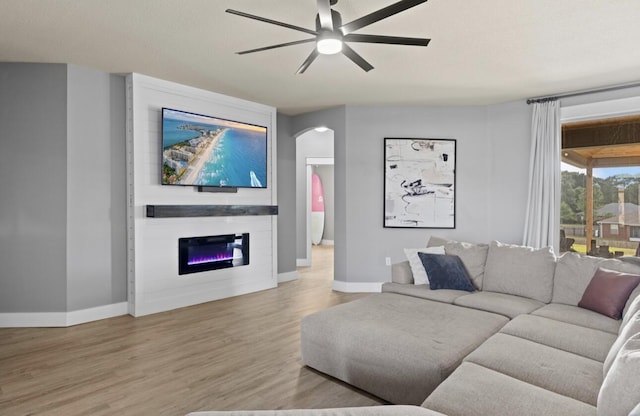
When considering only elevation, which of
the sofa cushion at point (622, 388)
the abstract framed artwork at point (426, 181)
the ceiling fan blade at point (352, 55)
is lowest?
the sofa cushion at point (622, 388)

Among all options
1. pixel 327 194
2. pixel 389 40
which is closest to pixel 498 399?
pixel 389 40

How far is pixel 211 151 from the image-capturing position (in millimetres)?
4719

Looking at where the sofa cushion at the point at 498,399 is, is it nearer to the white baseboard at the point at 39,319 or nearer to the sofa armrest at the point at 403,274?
the sofa armrest at the point at 403,274

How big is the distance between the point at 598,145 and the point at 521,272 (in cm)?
238

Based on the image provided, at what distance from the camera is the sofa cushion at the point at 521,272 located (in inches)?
A: 128

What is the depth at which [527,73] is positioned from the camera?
3910 millimetres

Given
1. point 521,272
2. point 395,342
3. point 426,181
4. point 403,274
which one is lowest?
point 395,342

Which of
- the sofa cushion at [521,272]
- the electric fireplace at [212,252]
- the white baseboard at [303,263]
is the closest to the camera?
the sofa cushion at [521,272]

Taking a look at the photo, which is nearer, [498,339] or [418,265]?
[498,339]

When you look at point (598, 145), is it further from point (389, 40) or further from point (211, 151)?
point (211, 151)

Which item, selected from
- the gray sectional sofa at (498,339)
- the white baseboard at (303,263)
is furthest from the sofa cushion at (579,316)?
the white baseboard at (303,263)

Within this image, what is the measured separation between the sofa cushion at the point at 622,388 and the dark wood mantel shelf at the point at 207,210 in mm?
4074

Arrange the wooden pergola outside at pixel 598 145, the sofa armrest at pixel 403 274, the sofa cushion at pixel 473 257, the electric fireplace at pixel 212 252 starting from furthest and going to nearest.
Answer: the electric fireplace at pixel 212 252
the wooden pergola outside at pixel 598 145
the sofa armrest at pixel 403 274
the sofa cushion at pixel 473 257

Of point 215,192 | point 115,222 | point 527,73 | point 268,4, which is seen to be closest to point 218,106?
point 215,192
